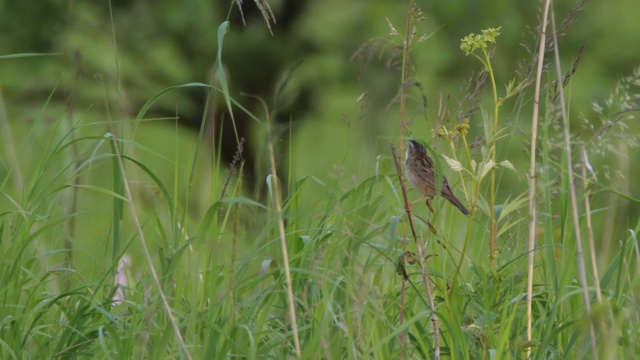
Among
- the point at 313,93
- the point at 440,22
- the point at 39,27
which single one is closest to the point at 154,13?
the point at 39,27

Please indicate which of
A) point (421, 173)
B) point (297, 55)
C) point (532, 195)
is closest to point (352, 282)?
point (532, 195)

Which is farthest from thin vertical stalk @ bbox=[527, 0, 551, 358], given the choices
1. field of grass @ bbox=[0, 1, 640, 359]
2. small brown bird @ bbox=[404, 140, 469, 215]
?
small brown bird @ bbox=[404, 140, 469, 215]

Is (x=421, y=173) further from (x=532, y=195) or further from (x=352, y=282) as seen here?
(x=352, y=282)

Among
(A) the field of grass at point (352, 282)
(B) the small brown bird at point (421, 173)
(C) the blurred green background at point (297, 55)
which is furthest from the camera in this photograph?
(C) the blurred green background at point (297, 55)

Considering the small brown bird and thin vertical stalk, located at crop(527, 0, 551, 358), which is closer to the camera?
thin vertical stalk, located at crop(527, 0, 551, 358)

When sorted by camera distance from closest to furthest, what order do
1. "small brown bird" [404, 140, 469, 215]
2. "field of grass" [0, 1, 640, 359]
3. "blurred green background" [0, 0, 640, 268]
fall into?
"field of grass" [0, 1, 640, 359] → "small brown bird" [404, 140, 469, 215] → "blurred green background" [0, 0, 640, 268]

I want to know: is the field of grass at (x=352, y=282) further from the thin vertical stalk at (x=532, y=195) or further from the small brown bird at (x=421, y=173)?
the small brown bird at (x=421, y=173)

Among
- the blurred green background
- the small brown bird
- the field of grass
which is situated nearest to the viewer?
the field of grass

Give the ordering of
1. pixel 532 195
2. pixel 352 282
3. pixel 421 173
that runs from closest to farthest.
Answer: pixel 352 282
pixel 532 195
pixel 421 173

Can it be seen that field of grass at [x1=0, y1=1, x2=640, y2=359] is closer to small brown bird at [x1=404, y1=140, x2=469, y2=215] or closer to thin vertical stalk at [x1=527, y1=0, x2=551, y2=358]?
thin vertical stalk at [x1=527, y1=0, x2=551, y2=358]

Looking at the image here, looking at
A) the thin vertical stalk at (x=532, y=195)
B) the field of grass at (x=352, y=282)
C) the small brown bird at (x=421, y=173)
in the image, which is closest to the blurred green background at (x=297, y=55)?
the small brown bird at (x=421, y=173)

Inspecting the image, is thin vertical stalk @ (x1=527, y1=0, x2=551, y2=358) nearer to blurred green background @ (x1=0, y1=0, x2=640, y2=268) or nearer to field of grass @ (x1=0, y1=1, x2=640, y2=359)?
field of grass @ (x1=0, y1=1, x2=640, y2=359)

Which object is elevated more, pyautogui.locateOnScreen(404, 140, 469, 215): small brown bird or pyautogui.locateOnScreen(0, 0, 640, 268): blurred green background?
pyautogui.locateOnScreen(404, 140, 469, 215): small brown bird

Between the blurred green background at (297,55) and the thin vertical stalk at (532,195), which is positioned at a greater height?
the thin vertical stalk at (532,195)
